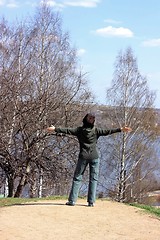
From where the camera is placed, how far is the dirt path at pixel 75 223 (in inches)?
294

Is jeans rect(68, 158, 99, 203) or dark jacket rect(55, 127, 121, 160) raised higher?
dark jacket rect(55, 127, 121, 160)

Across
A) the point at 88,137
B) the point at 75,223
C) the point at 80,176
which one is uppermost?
the point at 88,137

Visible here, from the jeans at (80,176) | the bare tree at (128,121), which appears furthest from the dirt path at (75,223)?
the bare tree at (128,121)

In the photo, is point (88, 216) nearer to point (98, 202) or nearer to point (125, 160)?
point (98, 202)

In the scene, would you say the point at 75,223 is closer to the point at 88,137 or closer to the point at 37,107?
the point at 88,137

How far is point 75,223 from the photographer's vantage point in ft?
27.1

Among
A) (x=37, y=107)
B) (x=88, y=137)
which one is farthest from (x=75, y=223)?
(x=37, y=107)

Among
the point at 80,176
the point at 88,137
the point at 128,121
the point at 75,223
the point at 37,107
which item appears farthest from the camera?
the point at 128,121

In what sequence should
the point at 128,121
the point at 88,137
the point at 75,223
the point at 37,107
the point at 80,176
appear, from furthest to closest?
the point at 128,121
the point at 37,107
the point at 80,176
the point at 88,137
the point at 75,223

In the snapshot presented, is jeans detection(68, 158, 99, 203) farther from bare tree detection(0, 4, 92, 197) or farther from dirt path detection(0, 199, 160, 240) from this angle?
bare tree detection(0, 4, 92, 197)

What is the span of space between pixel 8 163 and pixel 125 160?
18245mm

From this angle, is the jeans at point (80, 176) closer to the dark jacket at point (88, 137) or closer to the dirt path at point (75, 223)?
the dark jacket at point (88, 137)

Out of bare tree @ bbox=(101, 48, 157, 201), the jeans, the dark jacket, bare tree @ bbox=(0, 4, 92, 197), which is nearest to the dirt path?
the jeans

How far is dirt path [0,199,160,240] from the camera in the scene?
7465 mm
